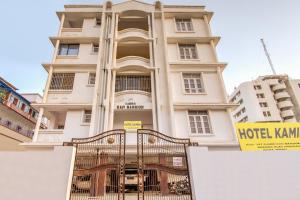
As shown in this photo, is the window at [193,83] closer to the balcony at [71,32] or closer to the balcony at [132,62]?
the balcony at [132,62]

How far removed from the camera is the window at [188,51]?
48.9ft

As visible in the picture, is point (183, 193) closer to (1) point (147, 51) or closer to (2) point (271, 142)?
(2) point (271, 142)

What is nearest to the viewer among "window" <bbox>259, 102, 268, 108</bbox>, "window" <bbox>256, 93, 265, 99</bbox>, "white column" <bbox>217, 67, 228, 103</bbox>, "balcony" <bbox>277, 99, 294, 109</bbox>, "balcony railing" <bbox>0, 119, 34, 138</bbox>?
"white column" <bbox>217, 67, 228, 103</bbox>

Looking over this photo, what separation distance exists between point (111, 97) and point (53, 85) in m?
4.52

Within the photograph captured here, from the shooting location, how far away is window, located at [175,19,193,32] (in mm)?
16016

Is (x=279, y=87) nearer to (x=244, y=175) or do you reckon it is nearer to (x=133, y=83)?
(x=133, y=83)

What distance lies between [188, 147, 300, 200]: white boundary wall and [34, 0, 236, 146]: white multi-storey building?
15.4 feet

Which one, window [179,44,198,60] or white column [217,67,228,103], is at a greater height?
window [179,44,198,60]

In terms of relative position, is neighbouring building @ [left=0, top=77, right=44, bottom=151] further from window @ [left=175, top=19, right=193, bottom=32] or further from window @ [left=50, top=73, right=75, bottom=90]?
window @ [left=175, top=19, right=193, bottom=32]

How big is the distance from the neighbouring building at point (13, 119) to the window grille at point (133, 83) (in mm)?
10478

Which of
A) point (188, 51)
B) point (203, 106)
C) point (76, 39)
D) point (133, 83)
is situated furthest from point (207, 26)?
point (76, 39)

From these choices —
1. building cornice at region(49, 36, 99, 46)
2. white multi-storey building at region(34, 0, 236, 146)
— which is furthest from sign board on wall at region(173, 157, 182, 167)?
building cornice at region(49, 36, 99, 46)

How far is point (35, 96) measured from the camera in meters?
25.3

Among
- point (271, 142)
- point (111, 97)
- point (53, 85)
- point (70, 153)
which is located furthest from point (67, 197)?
point (53, 85)
